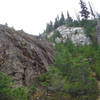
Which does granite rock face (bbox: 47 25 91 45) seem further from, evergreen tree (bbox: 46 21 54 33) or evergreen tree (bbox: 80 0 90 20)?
evergreen tree (bbox: 46 21 54 33)

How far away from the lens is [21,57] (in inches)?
1217

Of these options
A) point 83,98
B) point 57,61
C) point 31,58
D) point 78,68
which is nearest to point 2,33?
point 31,58

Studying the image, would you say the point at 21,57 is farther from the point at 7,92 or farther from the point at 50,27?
the point at 50,27

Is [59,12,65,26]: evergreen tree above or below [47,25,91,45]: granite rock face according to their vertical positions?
above

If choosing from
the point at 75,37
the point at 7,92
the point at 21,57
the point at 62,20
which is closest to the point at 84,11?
the point at 75,37

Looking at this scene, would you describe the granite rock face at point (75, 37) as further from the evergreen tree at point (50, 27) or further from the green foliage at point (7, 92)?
the green foliage at point (7, 92)

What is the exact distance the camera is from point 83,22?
2950 inches

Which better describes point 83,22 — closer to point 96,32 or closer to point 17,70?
point 96,32

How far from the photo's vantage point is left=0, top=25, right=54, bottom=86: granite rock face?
28891 mm

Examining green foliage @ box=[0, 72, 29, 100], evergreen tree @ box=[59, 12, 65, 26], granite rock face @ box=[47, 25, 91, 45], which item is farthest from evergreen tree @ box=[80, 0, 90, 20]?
green foliage @ box=[0, 72, 29, 100]

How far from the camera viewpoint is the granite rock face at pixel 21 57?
28.9 metres

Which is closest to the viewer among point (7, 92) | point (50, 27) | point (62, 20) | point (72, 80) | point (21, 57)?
point (7, 92)

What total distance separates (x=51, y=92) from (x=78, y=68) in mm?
4339

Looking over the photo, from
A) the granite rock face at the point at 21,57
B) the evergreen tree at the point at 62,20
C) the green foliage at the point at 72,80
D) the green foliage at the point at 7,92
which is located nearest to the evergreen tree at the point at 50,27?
the evergreen tree at the point at 62,20
